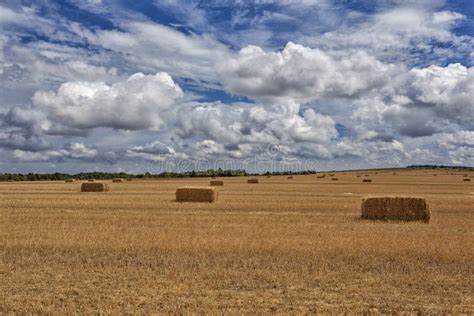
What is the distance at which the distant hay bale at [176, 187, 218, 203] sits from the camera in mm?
32469

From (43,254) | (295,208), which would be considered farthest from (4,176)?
(43,254)

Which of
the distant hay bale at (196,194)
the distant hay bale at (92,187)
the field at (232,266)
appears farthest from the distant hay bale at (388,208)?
the distant hay bale at (92,187)

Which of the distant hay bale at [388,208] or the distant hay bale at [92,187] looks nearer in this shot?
the distant hay bale at [388,208]

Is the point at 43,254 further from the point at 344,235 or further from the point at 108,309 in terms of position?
the point at 344,235

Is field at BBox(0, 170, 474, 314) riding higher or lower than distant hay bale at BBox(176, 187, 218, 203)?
lower

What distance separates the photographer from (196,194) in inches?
1297

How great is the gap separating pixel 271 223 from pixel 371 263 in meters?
7.95

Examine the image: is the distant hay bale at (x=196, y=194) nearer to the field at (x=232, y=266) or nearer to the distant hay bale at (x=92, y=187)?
the field at (x=232, y=266)

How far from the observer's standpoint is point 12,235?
1600cm

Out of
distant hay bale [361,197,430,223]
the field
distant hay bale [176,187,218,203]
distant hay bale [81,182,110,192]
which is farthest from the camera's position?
distant hay bale [81,182,110,192]

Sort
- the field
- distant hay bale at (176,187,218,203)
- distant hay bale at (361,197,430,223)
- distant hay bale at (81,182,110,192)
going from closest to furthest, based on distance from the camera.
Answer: the field, distant hay bale at (361,197,430,223), distant hay bale at (176,187,218,203), distant hay bale at (81,182,110,192)

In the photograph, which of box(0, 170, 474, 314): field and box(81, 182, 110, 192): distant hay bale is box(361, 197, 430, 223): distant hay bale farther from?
box(81, 182, 110, 192): distant hay bale

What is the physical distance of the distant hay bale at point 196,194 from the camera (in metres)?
32.5

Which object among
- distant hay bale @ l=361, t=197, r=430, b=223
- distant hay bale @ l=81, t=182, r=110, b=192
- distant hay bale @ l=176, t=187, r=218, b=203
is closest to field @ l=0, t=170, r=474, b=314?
distant hay bale @ l=361, t=197, r=430, b=223
